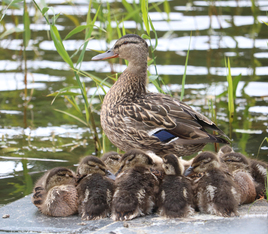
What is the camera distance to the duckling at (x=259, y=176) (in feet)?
14.0

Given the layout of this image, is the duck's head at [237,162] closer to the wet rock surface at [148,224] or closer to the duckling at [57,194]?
the wet rock surface at [148,224]

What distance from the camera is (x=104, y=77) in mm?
8094

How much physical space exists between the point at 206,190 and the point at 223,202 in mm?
184

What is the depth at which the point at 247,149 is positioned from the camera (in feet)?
18.8

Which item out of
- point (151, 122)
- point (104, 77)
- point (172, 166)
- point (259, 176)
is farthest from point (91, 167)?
point (104, 77)

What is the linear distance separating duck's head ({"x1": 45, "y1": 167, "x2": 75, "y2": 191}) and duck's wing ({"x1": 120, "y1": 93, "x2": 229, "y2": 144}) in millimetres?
845

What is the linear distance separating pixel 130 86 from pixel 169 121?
69 cm

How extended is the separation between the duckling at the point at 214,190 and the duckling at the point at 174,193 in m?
0.09

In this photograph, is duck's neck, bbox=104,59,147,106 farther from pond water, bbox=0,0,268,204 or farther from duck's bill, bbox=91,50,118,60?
pond water, bbox=0,0,268,204

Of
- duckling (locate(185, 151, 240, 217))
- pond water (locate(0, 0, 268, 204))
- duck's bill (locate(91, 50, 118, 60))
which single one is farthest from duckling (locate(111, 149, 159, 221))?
duck's bill (locate(91, 50, 118, 60))

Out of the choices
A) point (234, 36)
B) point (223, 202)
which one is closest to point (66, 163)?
point (223, 202)

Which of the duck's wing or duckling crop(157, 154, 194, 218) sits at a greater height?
the duck's wing

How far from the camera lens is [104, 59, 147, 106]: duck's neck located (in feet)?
16.1

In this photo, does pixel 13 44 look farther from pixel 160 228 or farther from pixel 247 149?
pixel 160 228
